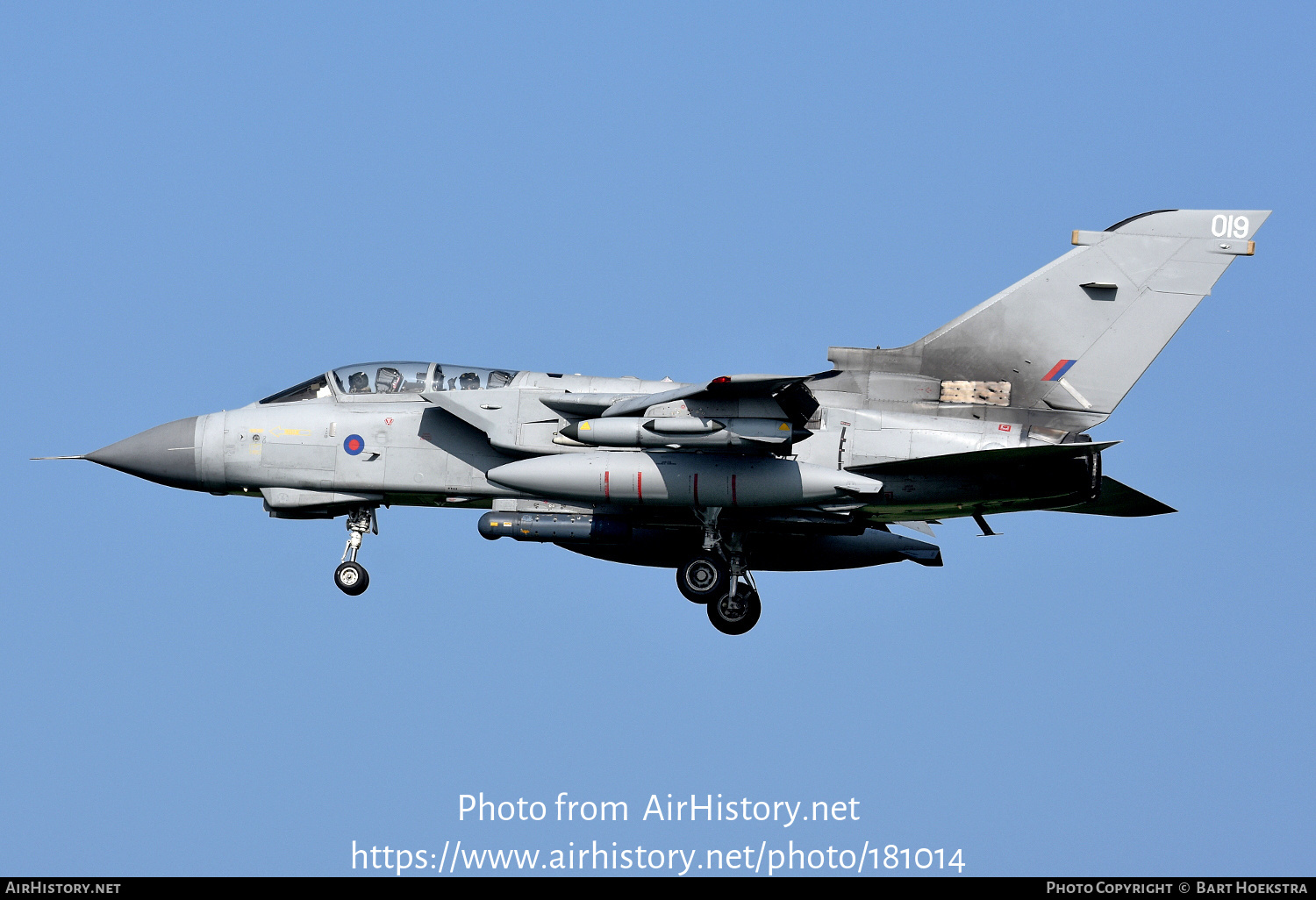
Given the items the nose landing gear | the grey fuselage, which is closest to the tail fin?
the grey fuselage

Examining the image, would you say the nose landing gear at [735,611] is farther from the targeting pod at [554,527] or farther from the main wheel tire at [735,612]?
the targeting pod at [554,527]

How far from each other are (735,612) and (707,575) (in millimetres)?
602

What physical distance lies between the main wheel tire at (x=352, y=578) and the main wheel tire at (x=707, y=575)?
13.5ft

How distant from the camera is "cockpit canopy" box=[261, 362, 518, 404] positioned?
818 inches

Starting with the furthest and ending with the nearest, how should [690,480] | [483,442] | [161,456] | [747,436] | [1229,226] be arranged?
[161,456] → [483,442] → [1229,226] → [690,480] → [747,436]

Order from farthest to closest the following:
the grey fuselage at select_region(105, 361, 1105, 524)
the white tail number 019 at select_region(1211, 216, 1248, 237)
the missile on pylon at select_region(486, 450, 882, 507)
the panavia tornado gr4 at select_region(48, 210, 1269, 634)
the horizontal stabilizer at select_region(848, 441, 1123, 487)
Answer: the white tail number 019 at select_region(1211, 216, 1248, 237) < the grey fuselage at select_region(105, 361, 1105, 524) < the missile on pylon at select_region(486, 450, 882, 507) < the panavia tornado gr4 at select_region(48, 210, 1269, 634) < the horizontal stabilizer at select_region(848, 441, 1123, 487)

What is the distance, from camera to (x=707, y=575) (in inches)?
817

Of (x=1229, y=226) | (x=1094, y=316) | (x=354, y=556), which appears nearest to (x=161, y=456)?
(x=354, y=556)

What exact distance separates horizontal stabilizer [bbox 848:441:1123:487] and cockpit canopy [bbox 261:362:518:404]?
15.9ft

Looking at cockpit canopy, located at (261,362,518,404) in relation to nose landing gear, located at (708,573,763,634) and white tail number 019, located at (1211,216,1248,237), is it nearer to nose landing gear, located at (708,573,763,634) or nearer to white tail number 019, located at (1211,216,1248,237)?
nose landing gear, located at (708,573,763,634)

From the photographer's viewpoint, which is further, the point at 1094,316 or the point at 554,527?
the point at 554,527

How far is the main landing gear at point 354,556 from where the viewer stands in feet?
68.7

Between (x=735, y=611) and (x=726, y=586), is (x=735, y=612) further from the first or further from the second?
(x=726, y=586)

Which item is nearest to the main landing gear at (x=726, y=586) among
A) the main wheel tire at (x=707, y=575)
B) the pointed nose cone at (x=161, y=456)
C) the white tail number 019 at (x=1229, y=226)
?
the main wheel tire at (x=707, y=575)
